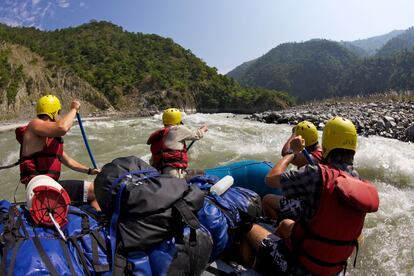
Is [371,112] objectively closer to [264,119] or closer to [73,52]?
[264,119]

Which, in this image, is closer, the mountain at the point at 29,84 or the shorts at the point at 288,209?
the shorts at the point at 288,209

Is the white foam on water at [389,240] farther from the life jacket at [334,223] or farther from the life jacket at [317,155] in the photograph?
the life jacket at [334,223]

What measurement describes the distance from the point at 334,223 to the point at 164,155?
2.76 meters

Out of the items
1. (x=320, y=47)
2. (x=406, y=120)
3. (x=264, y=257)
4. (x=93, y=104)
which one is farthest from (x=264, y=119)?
Result: (x=320, y=47)

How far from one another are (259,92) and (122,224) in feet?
258

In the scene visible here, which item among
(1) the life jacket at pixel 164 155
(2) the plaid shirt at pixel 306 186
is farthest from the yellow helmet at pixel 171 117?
(2) the plaid shirt at pixel 306 186

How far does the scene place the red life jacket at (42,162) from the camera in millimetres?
3354

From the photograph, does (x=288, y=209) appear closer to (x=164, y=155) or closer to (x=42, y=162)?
(x=164, y=155)

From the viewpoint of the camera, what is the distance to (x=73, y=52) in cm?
6141

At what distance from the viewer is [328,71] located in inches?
4993

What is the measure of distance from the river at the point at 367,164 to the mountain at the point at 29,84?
23304mm

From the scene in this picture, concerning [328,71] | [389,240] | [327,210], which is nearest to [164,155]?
[327,210]

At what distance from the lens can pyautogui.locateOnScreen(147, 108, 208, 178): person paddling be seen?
177 inches

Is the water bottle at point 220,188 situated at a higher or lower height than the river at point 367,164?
higher
